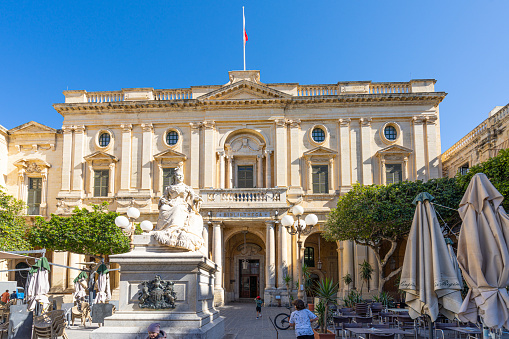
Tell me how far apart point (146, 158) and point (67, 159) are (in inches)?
216

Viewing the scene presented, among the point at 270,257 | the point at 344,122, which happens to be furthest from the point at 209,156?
the point at 344,122

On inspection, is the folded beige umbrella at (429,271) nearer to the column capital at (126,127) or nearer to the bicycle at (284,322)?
the bicycle at (284,322)

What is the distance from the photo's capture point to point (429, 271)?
8938 mm

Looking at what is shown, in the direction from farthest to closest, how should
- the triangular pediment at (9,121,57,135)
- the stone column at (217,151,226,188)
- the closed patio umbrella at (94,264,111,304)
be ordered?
the triangular pediment at (9,121,57,135)
the stone column at (217,151,226,188)
the closed patio umbrella at (94,264,111,304)

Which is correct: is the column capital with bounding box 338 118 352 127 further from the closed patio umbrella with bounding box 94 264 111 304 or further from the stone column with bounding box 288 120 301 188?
the closed patio umbrella with bounding box 94 264 111 304

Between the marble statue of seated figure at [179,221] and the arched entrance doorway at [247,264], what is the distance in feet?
72.0

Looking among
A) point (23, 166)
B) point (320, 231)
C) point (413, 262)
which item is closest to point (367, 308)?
point (413, 262)

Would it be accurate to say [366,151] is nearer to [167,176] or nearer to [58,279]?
[167,176]

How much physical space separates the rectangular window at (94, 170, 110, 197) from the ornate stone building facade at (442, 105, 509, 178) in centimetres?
2209

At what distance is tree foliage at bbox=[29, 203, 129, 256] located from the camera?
2803 centimetres

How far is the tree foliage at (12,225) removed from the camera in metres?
27.7

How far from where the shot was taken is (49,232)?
93.6 ft

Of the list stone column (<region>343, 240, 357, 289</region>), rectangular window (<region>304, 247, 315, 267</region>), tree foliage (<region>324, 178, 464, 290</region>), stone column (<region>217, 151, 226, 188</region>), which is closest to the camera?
tree foliage (<region>324, 178, 464, 290</region>)

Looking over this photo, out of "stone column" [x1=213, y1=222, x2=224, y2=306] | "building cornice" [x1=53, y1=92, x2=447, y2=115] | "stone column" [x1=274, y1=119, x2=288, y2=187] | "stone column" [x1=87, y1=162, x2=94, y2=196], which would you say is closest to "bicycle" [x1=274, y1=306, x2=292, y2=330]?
"stone column" [x1=213, y1=222, x2=224, y2=306]
